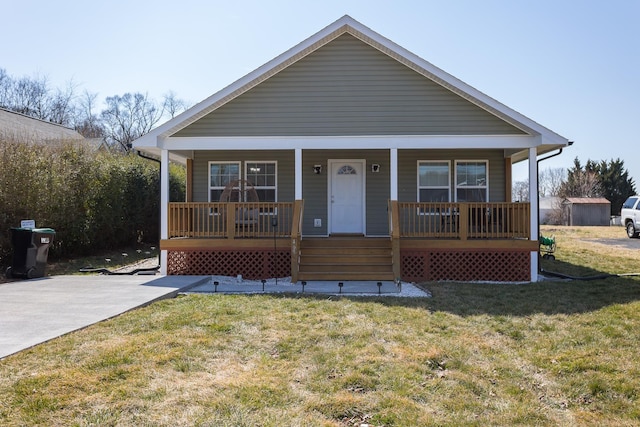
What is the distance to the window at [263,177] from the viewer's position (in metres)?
12.4

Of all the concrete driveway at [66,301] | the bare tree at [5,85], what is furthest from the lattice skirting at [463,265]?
the bare tree at [5,85]

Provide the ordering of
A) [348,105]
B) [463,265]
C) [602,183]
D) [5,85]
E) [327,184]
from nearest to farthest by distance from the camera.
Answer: [463,265] < [348,105] < [327,184] < [5,85] < [602,183]

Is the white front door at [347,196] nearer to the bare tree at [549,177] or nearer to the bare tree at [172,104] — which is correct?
the bare tree at [172,104]

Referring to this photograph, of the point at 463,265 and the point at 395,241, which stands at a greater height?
the point at 395,241

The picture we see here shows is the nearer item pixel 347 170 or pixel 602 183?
pixel 347 170

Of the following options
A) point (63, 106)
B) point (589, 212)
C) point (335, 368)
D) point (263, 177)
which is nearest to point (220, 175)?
point (263, 177)

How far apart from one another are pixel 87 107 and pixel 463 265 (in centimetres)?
4466

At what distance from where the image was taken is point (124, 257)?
14.2 metres

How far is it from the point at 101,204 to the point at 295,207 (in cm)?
770

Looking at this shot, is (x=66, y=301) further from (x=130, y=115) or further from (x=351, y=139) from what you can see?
(x=130, y=115)

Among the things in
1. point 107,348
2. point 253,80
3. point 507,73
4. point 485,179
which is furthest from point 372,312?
point 507,73

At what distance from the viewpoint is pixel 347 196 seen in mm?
12383

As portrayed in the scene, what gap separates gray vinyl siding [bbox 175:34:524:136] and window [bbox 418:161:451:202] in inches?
81.0

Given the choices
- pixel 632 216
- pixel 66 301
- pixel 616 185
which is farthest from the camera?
pixel 616 185
